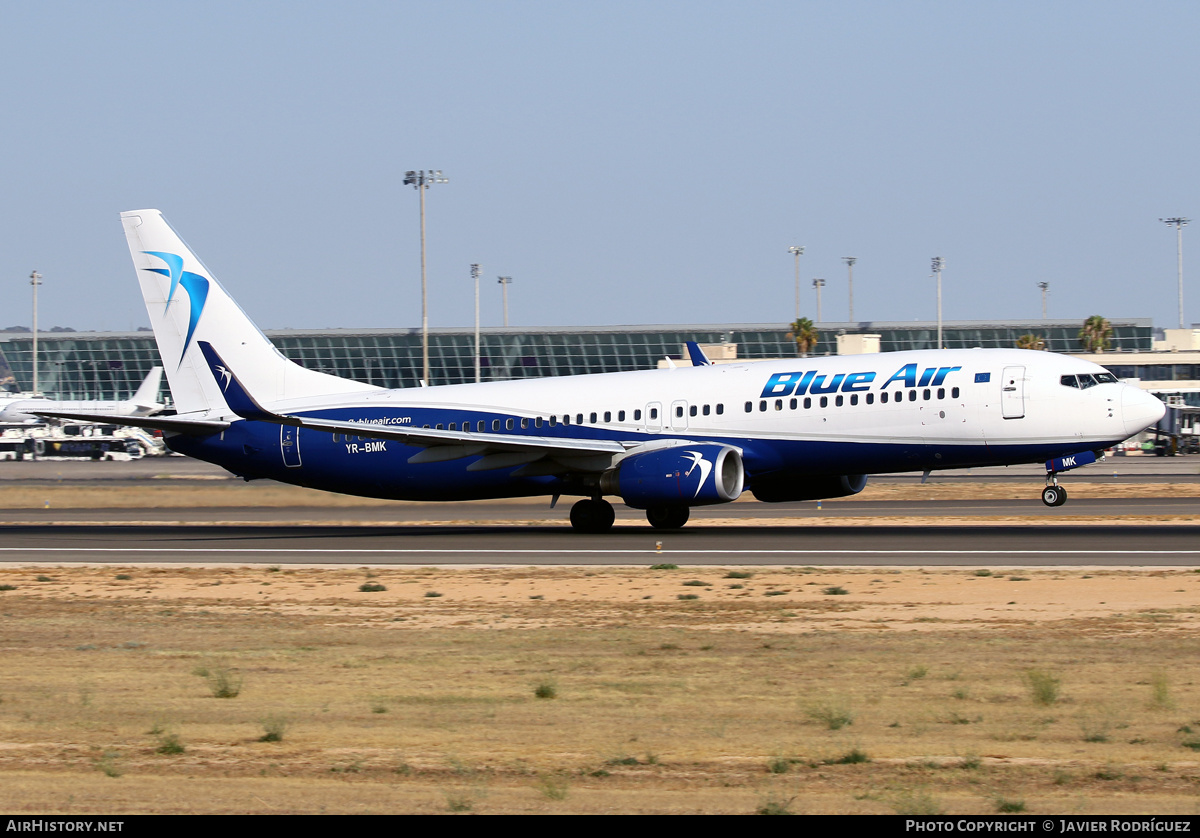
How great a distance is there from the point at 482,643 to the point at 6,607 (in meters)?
9.23

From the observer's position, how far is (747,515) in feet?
134

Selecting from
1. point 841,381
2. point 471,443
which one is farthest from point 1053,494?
point 471,443

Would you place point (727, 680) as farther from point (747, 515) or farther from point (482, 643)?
point (747, 515)

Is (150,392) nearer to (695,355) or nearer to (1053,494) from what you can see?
(695,355)

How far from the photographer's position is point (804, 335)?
12462cm

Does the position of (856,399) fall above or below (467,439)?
above

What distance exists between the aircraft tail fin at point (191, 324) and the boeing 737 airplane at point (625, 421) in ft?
0.16

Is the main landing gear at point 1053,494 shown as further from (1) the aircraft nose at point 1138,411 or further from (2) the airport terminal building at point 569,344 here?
(2) the airport terminal building at point 569,344

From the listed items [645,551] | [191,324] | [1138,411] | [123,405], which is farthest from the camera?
[123,405]

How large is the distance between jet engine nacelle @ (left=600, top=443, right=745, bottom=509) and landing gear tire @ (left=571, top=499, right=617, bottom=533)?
5.76 feet

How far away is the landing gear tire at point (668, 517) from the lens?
34.5 meters

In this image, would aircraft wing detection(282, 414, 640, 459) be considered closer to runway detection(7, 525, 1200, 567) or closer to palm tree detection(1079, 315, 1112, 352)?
runway detection(7, 525, 1200, 567)

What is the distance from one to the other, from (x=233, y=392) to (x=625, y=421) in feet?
35.8
